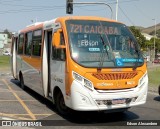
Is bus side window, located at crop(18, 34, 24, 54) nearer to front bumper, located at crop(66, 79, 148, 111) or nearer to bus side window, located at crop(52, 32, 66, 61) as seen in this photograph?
bus side window, located at crop(52, 32, 66, 61)

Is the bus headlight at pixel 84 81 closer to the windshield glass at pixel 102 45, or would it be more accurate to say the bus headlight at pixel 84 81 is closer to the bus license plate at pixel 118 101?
the windshield glass at pixel 102 45

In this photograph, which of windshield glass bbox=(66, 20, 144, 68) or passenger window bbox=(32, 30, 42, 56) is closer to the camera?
windshield glass bbox=(66, 20, 144, 68)

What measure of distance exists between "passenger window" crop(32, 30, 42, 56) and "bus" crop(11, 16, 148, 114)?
1029 millimetres

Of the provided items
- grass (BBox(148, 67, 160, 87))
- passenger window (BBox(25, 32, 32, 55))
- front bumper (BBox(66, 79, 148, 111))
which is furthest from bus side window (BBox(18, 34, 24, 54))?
grass (BBox(148, 67, 160, 87))

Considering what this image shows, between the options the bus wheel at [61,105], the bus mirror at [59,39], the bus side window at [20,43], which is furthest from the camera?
the bus side window at [20,43]

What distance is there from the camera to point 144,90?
27.7 feet

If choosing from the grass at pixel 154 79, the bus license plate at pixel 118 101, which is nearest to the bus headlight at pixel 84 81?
the bus license plate at pixel 118 101

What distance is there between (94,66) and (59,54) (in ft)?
4.19

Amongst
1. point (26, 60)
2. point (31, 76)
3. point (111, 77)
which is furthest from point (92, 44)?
point (26, 60)

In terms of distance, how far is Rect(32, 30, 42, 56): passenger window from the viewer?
1080cm

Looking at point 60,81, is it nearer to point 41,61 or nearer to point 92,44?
point 92,44

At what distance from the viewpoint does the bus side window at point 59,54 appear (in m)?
8.37

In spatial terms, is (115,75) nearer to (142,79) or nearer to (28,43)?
(142,79)

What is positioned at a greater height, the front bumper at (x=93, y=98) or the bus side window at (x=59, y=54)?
the bus side window at (x=59, y=54)
